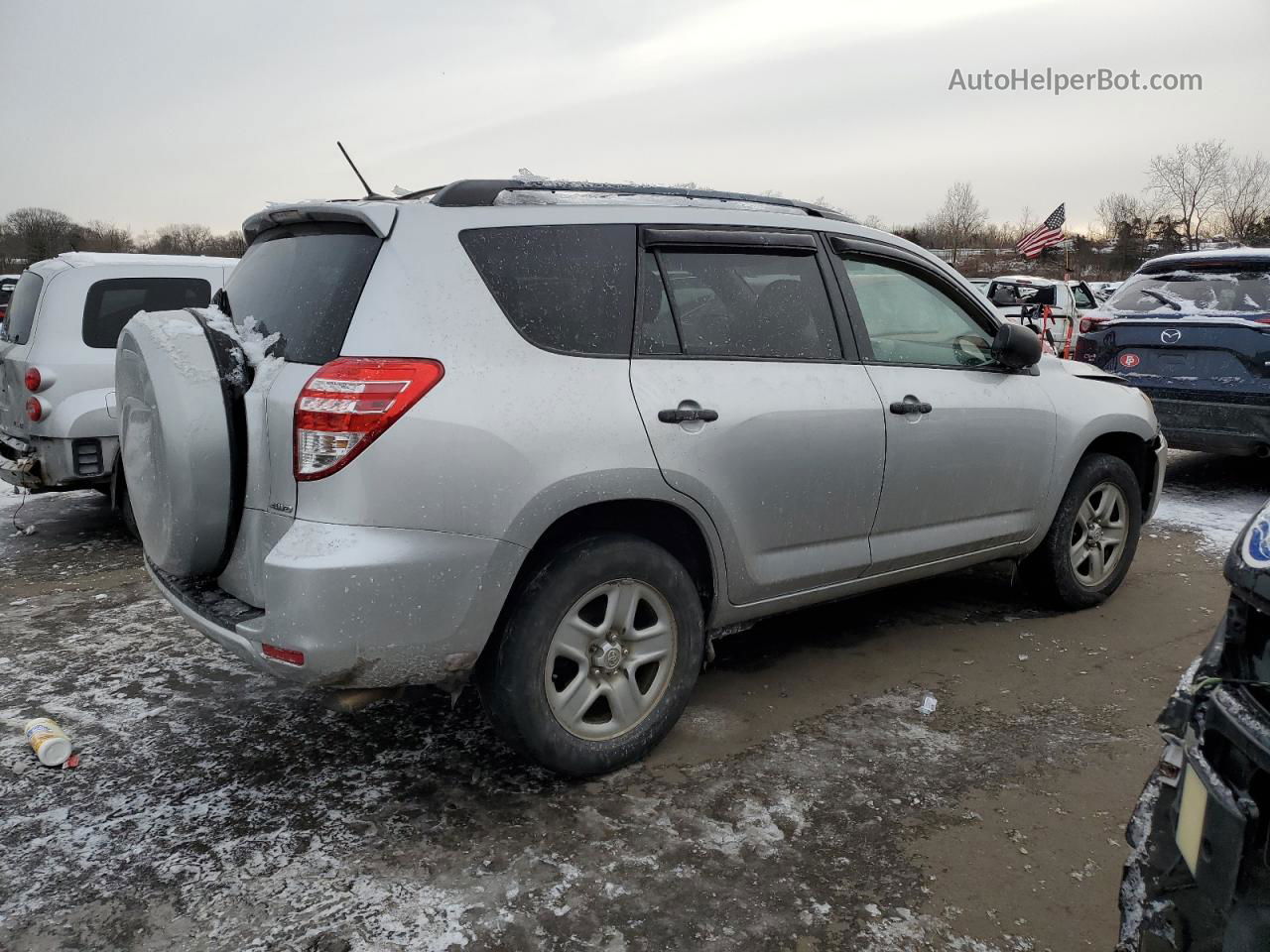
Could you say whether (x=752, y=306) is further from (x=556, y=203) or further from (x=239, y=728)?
(x=239, y=728)

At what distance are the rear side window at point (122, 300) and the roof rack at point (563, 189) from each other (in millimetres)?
3720

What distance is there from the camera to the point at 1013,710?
3709mm

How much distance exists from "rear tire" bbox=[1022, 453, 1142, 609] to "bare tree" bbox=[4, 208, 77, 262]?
5583 centimetres

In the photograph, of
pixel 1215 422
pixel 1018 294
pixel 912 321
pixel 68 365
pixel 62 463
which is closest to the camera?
pixel 912 321

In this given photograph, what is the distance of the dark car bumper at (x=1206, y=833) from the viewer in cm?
158

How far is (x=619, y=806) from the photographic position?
2.99 metres

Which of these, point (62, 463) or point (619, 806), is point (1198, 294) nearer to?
point (619, 806)

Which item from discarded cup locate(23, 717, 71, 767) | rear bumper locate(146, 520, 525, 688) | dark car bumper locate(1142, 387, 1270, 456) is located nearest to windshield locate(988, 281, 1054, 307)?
dark car bumper locate(1142, 387, 1270, 456)

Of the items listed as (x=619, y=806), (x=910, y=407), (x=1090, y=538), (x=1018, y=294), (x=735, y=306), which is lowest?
(x=619, y=806)

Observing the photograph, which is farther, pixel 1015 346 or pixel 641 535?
pixel 1015 346

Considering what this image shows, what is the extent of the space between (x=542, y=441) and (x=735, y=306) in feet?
3.41

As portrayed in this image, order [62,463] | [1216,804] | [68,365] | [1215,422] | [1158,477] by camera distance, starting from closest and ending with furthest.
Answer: [1216,804] → [1158,477] → [62,463] → [68,365] → [1215,422]

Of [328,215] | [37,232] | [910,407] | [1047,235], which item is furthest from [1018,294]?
[37,232]

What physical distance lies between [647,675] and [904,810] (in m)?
0.90
